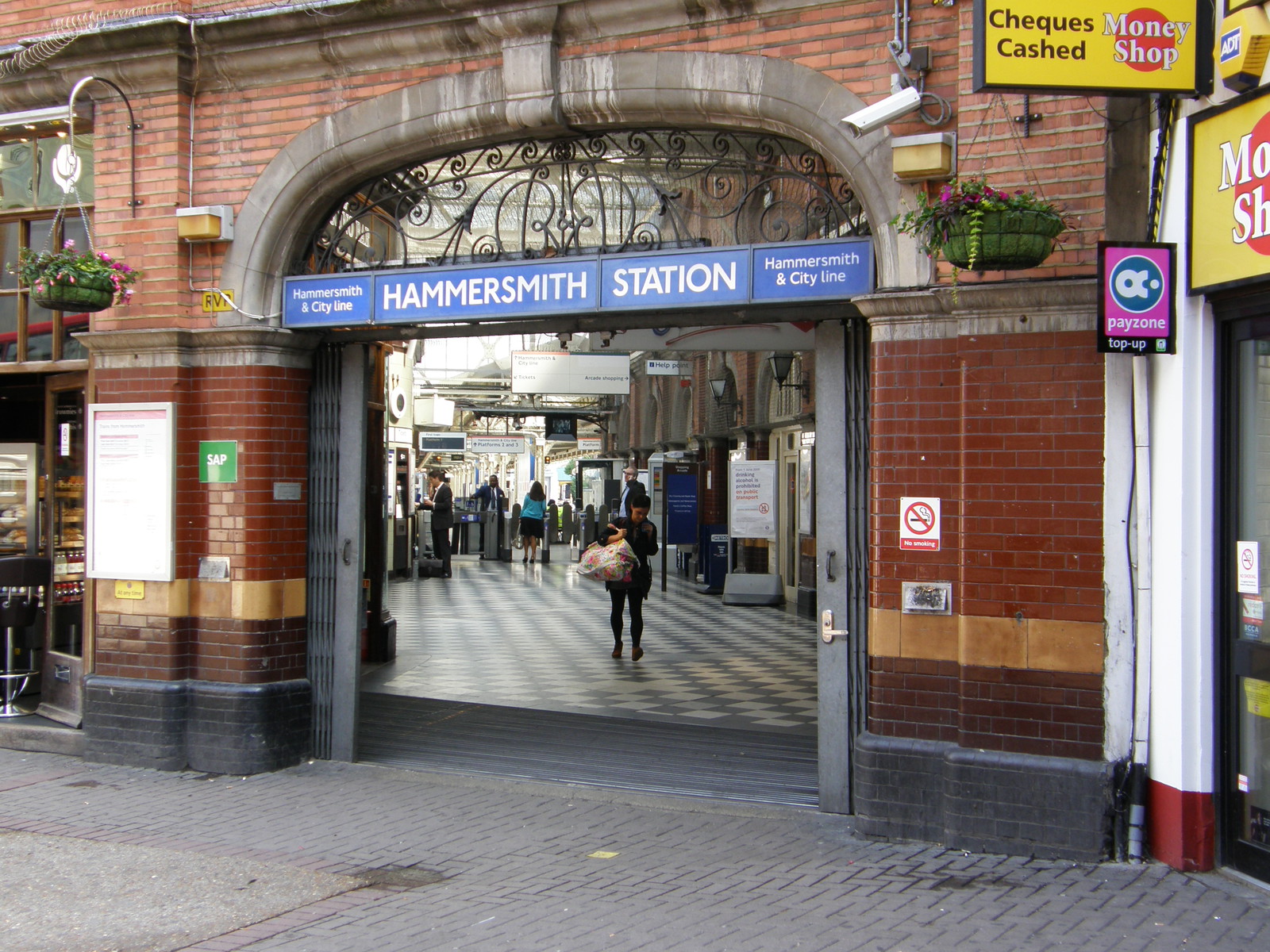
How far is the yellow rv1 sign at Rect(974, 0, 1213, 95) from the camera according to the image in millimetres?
5105

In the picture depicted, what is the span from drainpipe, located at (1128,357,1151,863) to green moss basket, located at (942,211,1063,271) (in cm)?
75

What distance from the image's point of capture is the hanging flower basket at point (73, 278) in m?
7.14

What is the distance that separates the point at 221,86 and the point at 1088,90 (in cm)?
535

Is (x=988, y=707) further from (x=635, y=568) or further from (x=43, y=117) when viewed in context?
(x=43, y=117)

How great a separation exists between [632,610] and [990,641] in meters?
6.42

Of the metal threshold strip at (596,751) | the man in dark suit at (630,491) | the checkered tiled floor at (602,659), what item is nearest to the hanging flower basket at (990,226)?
the metal threshold strip at (596,751)

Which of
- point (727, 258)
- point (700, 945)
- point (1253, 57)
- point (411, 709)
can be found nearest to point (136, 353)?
point (411, 709)

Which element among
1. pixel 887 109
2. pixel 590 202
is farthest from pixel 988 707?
pixel 590 202

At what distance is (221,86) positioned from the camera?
7.66m

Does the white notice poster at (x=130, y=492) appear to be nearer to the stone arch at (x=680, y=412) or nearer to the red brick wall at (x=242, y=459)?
the red brick wall at (x=242, y=459)

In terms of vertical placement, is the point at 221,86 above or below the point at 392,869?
above

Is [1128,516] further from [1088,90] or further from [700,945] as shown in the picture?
[700,945]

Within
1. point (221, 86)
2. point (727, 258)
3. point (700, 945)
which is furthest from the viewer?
point (221, 86)

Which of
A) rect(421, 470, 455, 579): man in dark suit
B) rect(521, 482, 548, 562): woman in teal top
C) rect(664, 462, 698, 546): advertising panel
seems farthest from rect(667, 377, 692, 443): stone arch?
rect(664, 462, 698, 546): advertising panel
